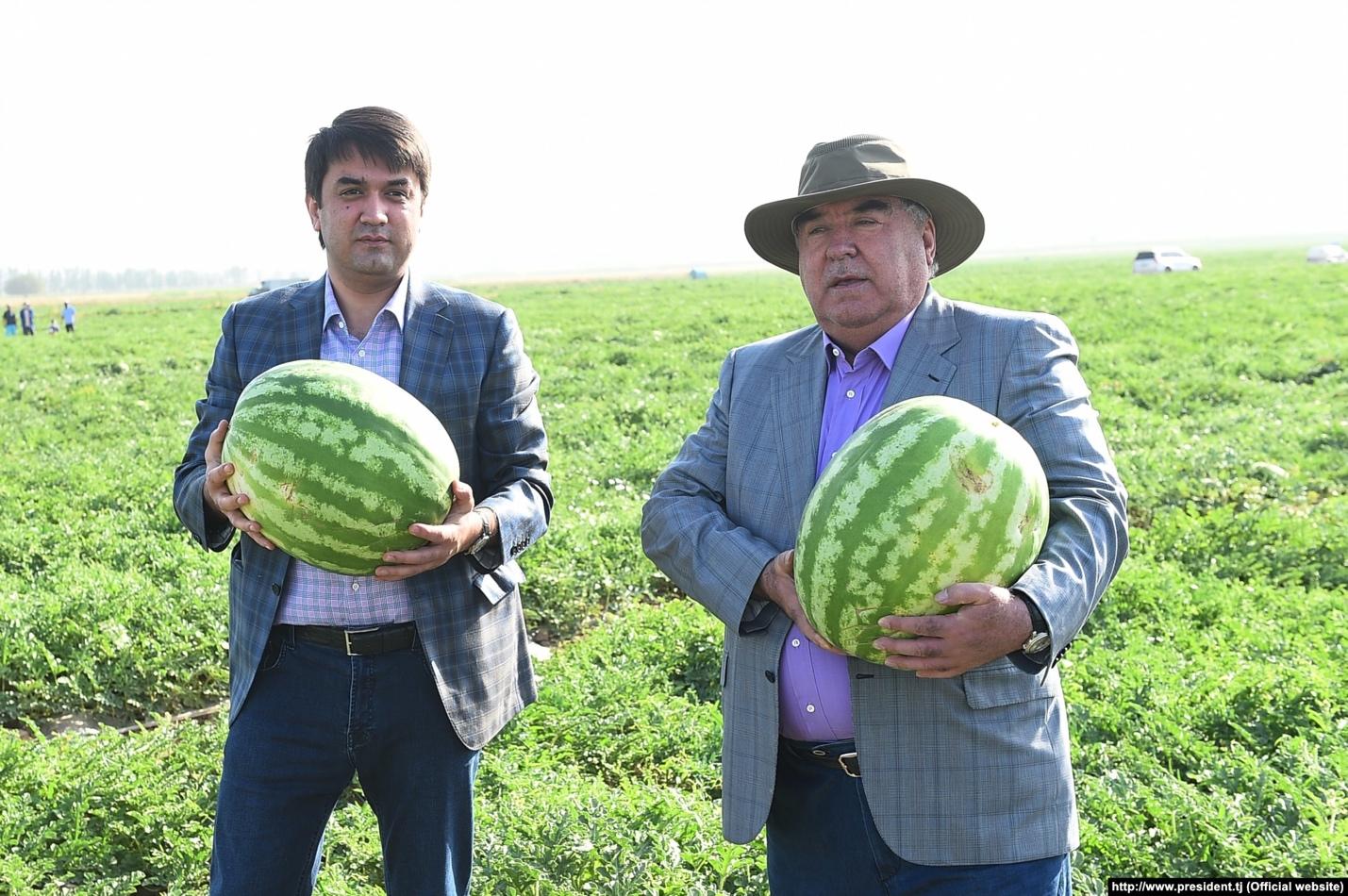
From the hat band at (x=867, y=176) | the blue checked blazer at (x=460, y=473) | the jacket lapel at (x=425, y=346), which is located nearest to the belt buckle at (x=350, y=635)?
the blue checked blazer at (x=460, y=473)

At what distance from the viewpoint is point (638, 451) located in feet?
32.0

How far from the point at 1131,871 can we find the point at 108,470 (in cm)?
942

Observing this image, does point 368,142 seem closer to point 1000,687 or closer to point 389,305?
point 389,305

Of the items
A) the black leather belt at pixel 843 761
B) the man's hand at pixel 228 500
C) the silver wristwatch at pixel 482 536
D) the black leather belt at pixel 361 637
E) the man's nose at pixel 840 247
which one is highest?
the man's nose at pixel 840 247

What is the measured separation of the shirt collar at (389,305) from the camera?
2.90 m

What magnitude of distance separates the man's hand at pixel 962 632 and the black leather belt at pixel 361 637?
1.32 metres

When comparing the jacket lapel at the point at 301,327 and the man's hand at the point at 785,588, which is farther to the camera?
the jacket lapel at the point at 301,327

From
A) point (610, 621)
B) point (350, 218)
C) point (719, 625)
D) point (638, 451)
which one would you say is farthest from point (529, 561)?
point (350, 218)

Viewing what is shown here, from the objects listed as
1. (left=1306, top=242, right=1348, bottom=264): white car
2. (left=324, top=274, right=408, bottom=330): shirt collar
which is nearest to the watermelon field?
(left=324, top=274, right=408, bottom=330): shirt collar

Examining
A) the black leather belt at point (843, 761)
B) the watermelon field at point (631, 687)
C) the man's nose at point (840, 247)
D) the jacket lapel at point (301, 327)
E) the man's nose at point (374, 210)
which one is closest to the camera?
the black leather belt at point (843, 761)

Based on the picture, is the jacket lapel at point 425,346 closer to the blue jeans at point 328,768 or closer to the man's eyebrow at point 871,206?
the blue jeans at point 328,768

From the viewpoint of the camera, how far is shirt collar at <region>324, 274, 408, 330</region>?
2.90 m

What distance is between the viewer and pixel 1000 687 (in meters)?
2.30

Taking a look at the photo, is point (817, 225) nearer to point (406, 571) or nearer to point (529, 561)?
point (406, 571)
